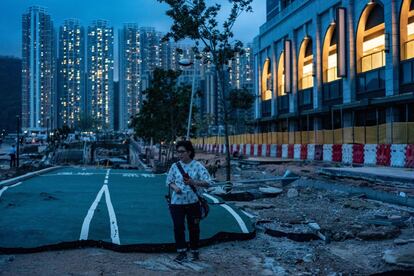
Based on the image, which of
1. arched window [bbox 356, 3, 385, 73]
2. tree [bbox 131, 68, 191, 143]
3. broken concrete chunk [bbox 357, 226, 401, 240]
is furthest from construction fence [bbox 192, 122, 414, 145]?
broken concrete chunk [bbox 357, 226, 401, 240]

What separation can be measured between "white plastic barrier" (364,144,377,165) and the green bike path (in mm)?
11193

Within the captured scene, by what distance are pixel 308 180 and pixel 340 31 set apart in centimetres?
2035

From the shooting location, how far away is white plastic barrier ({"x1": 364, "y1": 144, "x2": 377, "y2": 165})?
20.3 metres

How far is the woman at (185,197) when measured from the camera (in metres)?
6.20

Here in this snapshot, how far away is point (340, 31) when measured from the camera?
107 feet

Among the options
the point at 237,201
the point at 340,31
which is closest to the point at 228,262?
the point at 237,201

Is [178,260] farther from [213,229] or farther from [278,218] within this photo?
[278,218]

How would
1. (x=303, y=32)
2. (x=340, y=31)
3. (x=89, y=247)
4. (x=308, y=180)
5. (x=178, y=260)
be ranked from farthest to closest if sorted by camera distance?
(x=303, y=32) < (x=340, y=31) < (x=308, y=180) < (x=89, y=247) < (x=178, y=260)

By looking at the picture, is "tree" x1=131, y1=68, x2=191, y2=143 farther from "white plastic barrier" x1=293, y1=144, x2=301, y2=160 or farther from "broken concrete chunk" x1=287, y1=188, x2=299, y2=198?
"broken concrete chunk" x1=287, y1=188, x2=299, y2=198

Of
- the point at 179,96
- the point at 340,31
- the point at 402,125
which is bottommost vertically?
the point at 402,125

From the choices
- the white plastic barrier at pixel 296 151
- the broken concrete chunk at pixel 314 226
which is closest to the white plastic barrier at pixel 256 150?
the white plastic barrier at pixel 296 151

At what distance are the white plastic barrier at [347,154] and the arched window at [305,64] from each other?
19.0 meters

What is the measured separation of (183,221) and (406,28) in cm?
2605

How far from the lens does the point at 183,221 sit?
6.23 meters
